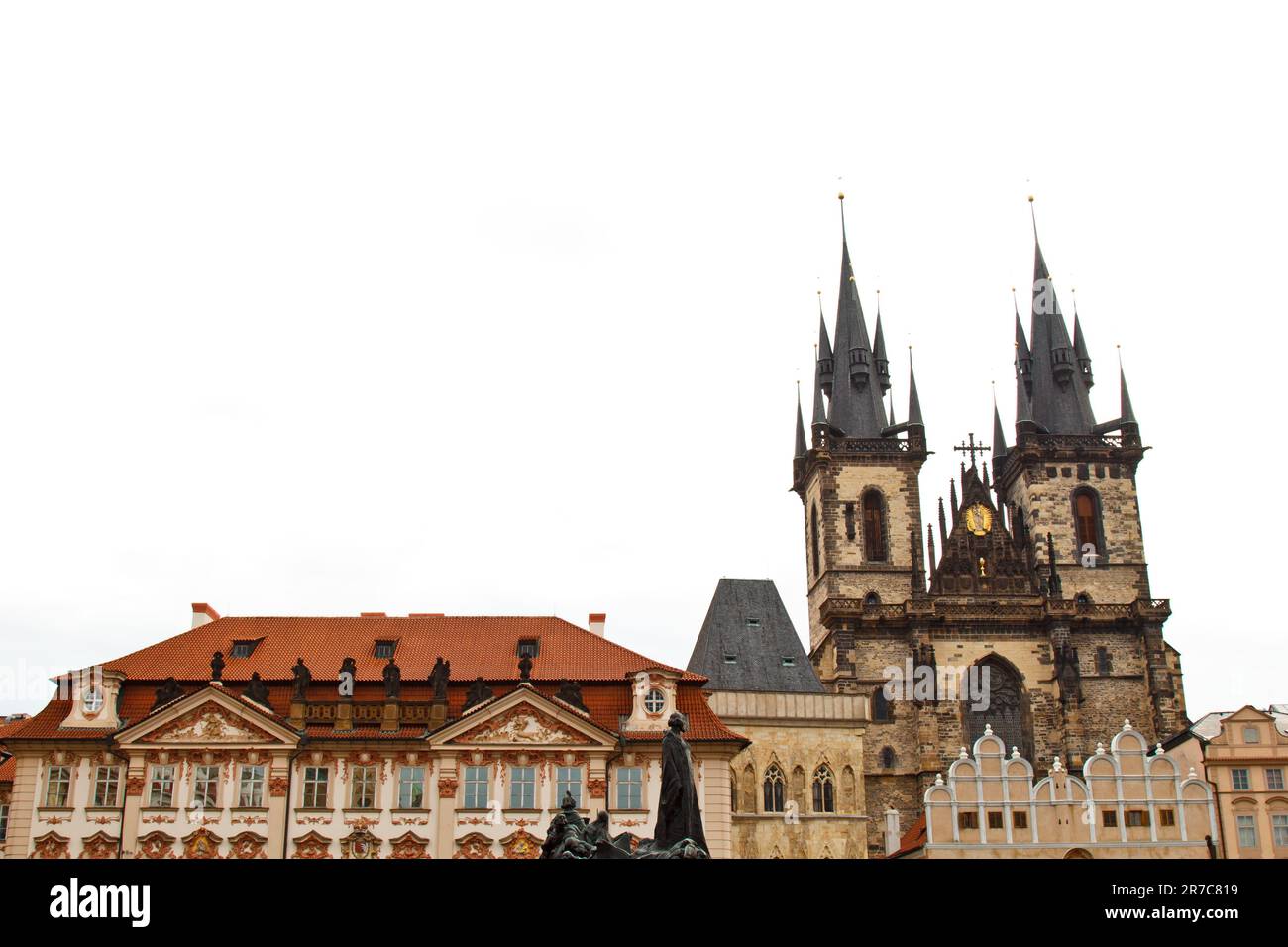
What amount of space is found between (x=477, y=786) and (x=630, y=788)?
14.0ft

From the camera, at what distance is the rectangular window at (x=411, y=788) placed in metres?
36.3

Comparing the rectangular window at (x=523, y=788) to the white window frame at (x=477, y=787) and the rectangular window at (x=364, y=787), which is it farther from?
the rectangular window at (x=364, y=787)

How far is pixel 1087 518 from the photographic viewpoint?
205ft

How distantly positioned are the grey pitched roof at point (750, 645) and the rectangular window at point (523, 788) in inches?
574

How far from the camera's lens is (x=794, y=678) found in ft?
167

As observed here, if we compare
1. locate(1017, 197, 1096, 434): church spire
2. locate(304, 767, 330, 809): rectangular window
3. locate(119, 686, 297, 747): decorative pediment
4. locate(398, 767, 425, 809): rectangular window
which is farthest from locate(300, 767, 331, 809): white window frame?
locate(1017, 197, 1096, 434): church spire

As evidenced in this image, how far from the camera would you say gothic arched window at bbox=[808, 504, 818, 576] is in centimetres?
6384

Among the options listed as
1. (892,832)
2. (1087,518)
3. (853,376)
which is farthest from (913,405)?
(892,832)

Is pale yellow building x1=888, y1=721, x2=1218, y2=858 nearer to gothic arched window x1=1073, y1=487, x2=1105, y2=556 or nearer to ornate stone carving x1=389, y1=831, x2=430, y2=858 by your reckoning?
gothic arched window x1=1073, y1=487, x2=1105, y2=556
